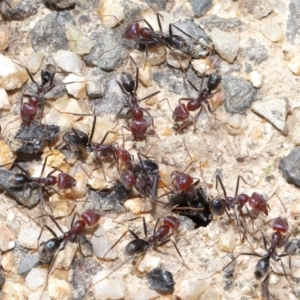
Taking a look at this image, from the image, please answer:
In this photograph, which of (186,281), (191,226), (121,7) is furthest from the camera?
(121,7)

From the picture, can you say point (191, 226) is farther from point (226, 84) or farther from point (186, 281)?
point (226, 84)

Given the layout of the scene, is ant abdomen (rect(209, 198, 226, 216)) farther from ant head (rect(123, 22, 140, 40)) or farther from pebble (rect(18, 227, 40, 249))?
ant head (rect(123, 22, 140, 40))

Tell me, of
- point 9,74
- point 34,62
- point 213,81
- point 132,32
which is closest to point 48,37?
point 34,62

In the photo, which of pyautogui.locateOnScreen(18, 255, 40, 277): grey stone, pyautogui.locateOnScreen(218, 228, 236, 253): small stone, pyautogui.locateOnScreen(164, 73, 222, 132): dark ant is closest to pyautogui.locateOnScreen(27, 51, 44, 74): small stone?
pyautogui.locateOnScreen(164, 73, 222, 132): dark ant

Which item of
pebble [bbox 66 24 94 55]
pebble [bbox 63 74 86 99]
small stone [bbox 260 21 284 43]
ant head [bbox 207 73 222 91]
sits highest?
small stone [bbox 260 21 284 43]

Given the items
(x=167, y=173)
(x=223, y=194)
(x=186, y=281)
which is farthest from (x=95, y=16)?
(x=186, y=281)

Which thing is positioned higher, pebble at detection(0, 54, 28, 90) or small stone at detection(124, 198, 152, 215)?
pebble at detection(0, 54, 28, 90)

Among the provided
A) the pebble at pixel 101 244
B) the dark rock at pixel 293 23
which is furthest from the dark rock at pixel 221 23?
the pebble at pixel 101 244

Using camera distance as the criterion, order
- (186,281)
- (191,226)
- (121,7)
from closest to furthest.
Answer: (186,281)
(191,226)
(121,7)
